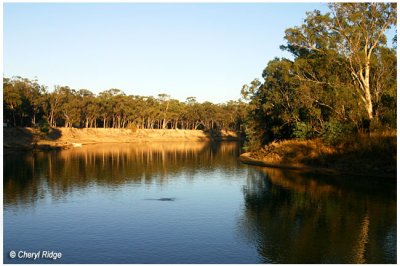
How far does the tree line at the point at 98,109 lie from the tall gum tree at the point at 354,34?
210 ft

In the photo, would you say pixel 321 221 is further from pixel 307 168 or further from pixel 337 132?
pixel 337 132

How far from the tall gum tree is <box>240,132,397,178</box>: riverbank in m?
4.57

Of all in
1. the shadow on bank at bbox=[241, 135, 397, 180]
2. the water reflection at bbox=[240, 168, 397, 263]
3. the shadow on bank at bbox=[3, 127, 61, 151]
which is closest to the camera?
the water reflection at bbox=[240, 168, 397, 263]

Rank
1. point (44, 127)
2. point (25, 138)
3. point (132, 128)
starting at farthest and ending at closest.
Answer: point (132, 128) < point (44, 127) < point (25, 138)

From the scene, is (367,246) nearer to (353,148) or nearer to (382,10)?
(353,148)

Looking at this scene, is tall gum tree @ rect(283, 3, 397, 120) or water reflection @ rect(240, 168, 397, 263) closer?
water reflection @ rect(240, 168, 397, 263)

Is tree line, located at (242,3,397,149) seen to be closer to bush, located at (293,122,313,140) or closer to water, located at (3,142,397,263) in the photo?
bush, located at (293,122,313,140)

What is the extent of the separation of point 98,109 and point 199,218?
93551 mm

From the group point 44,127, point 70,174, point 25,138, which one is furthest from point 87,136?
point 70,174

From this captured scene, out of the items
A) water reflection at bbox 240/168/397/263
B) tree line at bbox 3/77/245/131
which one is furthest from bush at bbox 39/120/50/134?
water reflection at bbox 240/168/397/263

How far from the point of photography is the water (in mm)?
19609

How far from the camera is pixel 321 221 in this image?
25203 millimetres

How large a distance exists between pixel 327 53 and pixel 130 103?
8432cm

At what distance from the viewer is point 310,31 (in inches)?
1907
